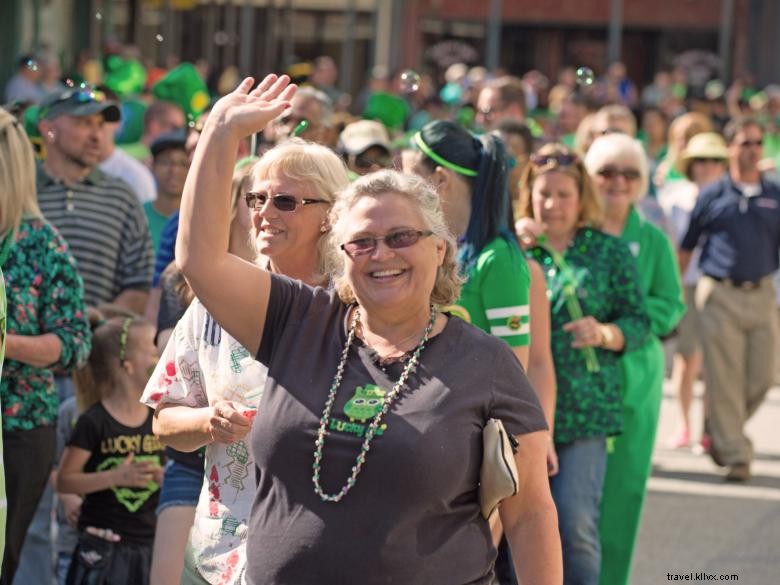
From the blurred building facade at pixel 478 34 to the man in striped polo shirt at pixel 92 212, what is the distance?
842 inches

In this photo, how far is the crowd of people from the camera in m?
3.50

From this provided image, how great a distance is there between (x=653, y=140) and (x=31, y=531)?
10610 mm

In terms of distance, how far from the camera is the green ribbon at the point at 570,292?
20.8ft

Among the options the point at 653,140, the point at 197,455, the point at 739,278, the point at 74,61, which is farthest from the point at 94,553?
the point at 74,61

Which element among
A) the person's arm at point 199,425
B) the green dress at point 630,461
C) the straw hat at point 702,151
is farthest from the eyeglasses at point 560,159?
the straw hat at point 702,151

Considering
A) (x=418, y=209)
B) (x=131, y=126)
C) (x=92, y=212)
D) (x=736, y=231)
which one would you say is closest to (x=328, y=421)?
(x=418, y=209)

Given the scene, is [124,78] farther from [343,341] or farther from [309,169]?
[343,341]

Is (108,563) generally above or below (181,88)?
A: below

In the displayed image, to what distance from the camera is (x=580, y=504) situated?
614 centimetres

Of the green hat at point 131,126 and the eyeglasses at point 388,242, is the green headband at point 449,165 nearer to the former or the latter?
the eyeglasses at point 388,242

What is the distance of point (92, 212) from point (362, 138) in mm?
1933

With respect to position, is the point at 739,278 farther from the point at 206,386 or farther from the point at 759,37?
the point at 759,37

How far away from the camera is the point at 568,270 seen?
6.38 meters

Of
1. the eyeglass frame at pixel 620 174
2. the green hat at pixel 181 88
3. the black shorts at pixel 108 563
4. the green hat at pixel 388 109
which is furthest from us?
the green hat at pixel 388 109
